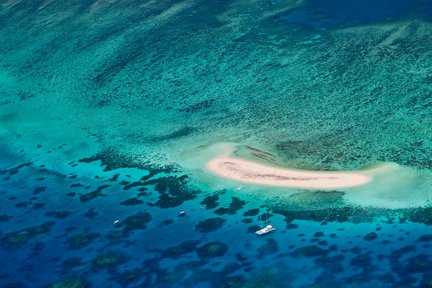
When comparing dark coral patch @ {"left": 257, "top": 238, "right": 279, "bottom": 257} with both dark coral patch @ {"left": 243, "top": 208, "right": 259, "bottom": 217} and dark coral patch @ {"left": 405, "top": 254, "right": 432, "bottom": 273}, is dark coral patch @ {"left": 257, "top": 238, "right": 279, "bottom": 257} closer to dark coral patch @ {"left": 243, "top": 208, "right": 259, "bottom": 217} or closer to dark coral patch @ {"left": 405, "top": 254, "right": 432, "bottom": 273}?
dark coral patch @ {"left": 243, "top": 208, "right": 259, "bottom": 217}

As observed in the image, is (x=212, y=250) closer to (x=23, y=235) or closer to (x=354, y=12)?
(x=23, y=235)

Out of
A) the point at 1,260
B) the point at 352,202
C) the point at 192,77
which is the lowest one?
the point at 352,202

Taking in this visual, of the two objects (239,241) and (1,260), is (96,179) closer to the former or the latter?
(1,260)

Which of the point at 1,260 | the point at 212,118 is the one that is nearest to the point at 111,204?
the point at 1,260

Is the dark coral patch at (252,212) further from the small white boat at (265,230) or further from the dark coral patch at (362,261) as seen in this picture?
the dark coral patch at (362,261)

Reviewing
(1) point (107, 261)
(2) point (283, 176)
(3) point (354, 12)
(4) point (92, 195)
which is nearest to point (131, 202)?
(4) point (92, 195)
